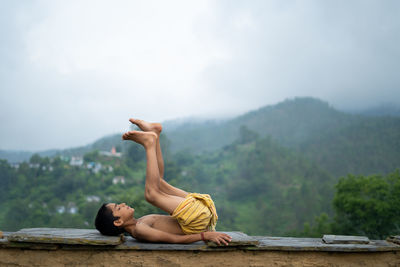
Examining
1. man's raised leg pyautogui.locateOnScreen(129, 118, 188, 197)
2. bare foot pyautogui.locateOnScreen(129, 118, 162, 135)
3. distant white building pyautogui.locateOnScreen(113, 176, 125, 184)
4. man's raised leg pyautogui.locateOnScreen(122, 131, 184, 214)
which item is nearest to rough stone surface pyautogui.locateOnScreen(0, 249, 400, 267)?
man's raised leg pyautogui.locateOnScreen(122, 131, 184, 214)

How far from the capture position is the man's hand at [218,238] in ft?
8.75

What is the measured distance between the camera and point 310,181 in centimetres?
4256

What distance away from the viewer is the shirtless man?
2.74 meters

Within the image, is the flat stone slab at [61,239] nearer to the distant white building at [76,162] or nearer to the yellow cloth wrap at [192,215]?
the yellow cloth wrap at [192,215]

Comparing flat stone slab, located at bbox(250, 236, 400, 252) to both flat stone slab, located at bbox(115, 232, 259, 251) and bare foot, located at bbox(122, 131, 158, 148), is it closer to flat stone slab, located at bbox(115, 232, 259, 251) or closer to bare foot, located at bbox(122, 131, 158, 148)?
flat stone slab, located at bbox(115, 232, 259, 251)

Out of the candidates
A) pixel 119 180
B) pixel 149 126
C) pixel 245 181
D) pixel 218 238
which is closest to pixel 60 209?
pixel 119 180

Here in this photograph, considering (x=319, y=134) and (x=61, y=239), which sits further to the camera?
(x=319, y=134)

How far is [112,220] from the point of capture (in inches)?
111

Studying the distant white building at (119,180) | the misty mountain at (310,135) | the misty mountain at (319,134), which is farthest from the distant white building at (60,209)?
the misty mountain at (319,134)

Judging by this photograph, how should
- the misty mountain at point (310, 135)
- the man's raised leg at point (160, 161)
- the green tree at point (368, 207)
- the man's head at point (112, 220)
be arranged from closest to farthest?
the man's head at point (112, 220) < the man's raised leg at point (160, 161) < the green tree at point (368, 207) < the misty mountain at point (310, 135)

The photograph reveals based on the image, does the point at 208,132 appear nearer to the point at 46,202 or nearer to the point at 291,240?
the point at 46,202

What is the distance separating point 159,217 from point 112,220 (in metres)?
0.40

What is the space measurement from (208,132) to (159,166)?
84200mm

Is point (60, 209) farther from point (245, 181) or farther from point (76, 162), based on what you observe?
point (245, 181)
